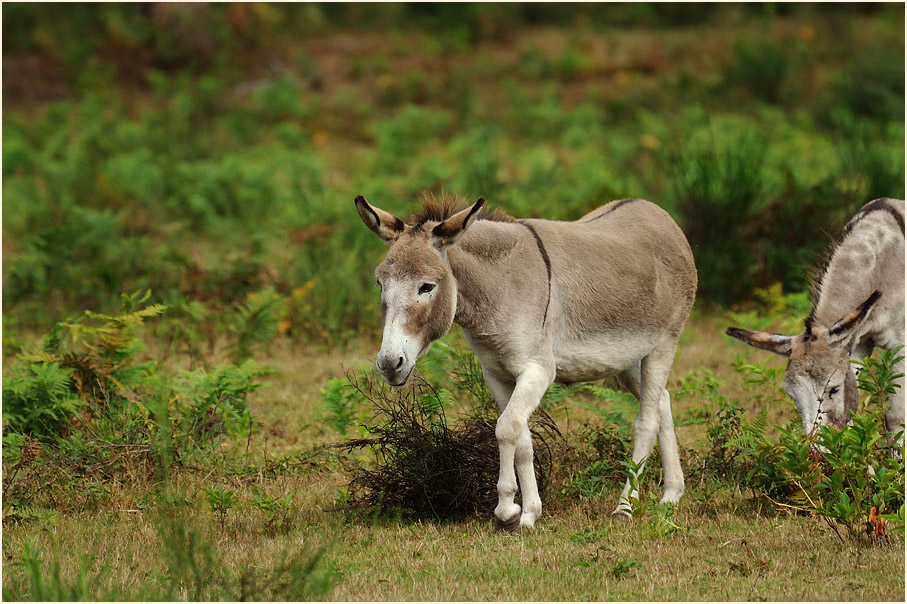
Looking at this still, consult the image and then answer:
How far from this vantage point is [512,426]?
17.4 ft

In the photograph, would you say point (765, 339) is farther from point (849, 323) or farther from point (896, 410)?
point (896, 410)

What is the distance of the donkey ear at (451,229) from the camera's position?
203 inches

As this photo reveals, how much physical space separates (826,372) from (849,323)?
0.32 meters

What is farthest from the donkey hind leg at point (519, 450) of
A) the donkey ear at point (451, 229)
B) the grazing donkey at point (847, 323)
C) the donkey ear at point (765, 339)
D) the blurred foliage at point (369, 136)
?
the blurred foliage at point (369, 136)

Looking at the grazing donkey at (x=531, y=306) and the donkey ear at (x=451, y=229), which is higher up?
the donkey ear at (x=451, y=229)

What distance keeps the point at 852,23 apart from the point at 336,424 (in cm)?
2224

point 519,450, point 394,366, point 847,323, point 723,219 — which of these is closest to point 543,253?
point 519,450

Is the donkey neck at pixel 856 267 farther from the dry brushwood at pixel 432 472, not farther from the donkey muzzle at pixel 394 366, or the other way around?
the donkey muzzle at pixel 394 366

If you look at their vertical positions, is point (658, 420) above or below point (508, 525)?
above

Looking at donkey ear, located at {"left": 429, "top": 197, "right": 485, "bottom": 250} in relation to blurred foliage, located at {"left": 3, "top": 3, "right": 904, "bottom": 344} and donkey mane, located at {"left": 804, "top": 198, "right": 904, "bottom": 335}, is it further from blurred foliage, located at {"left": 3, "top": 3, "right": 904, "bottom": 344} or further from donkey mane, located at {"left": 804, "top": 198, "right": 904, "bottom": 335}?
blurred foliage, located at {"left": 3, "top": 3, "right": 904, "bottom": 344}

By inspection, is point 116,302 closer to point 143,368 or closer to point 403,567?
point 143,368

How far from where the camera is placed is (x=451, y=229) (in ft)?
17.0

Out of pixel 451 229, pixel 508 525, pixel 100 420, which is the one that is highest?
pixel 451 229

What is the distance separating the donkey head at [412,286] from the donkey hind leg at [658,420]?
5.41 ft
